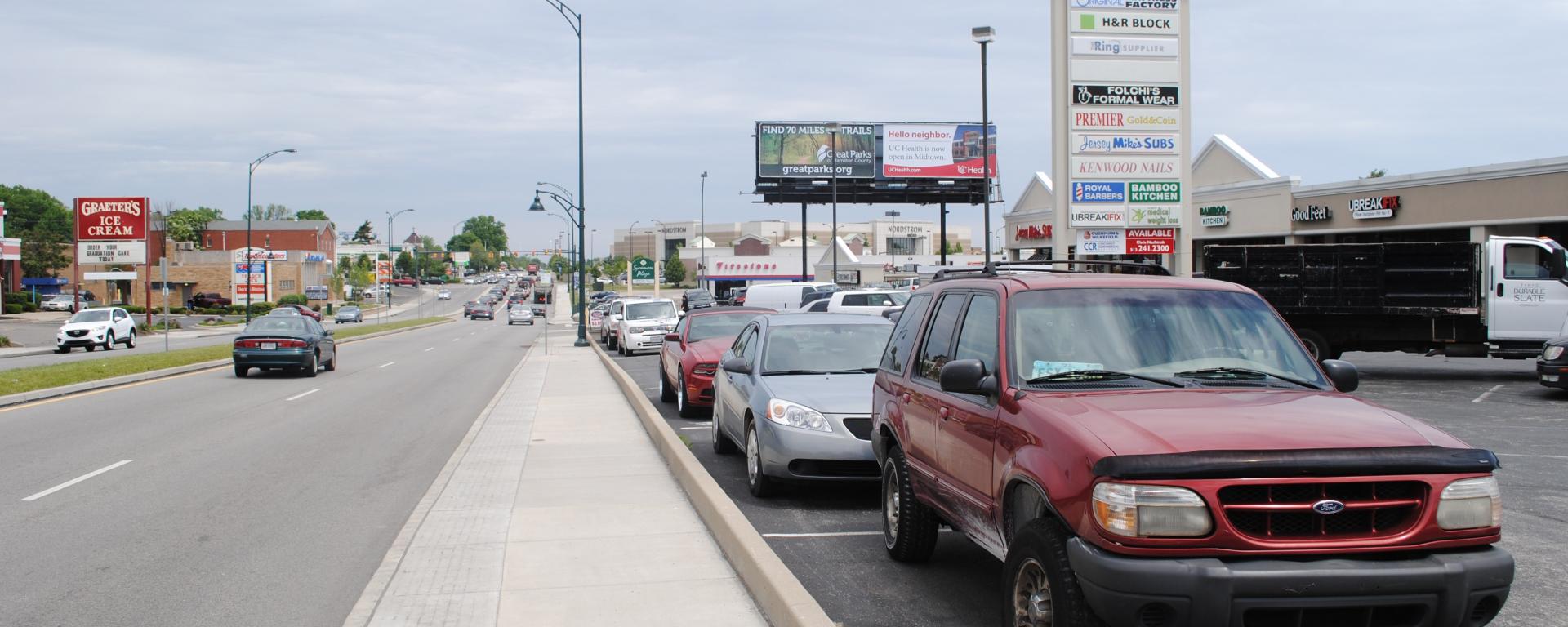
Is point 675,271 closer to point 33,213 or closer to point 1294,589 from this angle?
point 33,213

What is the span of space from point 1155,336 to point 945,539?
2.95m

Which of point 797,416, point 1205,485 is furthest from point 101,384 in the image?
point 1205,485

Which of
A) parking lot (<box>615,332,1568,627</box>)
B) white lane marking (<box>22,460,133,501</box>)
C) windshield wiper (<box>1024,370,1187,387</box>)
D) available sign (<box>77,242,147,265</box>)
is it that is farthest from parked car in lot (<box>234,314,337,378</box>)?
available sign (<box>77,242,147,265</box>)

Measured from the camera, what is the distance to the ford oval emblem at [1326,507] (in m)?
Answer: 4.25

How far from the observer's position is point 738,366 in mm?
10875

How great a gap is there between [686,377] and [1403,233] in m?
30.4

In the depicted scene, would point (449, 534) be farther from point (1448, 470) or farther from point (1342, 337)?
point (1342, 337)

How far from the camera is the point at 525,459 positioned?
11.6 m

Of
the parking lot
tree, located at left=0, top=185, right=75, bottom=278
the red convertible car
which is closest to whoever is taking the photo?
the parking lot

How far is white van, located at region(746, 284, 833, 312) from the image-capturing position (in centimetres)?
4128

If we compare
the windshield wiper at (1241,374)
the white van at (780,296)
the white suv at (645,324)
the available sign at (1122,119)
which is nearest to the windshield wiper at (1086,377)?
the windshield wiper at (1241,374)

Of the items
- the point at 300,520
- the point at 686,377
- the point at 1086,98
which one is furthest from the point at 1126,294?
the point at 1086,98

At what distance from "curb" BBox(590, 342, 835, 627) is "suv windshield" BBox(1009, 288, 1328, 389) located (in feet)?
4.92

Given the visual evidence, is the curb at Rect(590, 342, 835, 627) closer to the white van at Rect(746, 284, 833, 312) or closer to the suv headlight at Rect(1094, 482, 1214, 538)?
the suv headlight at Rect(1094, 482, 1214, 538)
